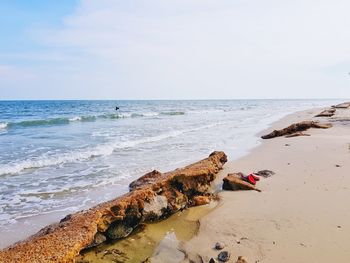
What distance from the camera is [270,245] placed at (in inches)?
169

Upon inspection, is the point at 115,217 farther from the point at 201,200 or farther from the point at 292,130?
the point at 292,130

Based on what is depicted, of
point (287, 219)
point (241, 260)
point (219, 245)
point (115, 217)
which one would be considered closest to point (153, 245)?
point (115, 217)

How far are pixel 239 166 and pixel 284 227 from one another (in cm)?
437

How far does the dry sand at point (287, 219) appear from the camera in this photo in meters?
4.14

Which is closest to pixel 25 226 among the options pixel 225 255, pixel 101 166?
pixel 225 255

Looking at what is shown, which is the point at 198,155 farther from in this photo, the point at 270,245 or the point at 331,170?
the point at 270,245

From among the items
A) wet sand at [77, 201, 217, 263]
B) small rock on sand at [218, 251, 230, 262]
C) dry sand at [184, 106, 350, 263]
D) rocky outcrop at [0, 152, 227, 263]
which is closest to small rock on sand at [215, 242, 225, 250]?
dry sand at [184, 106, 350, 263]

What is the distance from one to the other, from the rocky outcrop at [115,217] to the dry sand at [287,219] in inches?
22.1

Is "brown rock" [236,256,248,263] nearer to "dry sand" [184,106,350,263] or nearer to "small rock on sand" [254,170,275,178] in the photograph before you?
"dry sand" [184,106,350,263]

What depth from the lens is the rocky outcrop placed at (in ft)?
12.2

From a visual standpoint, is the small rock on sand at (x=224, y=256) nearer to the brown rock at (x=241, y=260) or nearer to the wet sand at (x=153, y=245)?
the brown rock at (x=241, y=260)

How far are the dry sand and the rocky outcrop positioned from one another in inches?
22.1

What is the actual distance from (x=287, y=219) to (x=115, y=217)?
230 cm

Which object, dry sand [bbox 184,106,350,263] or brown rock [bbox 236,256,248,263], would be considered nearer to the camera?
brown rock [bbox 236,256,248,263]
